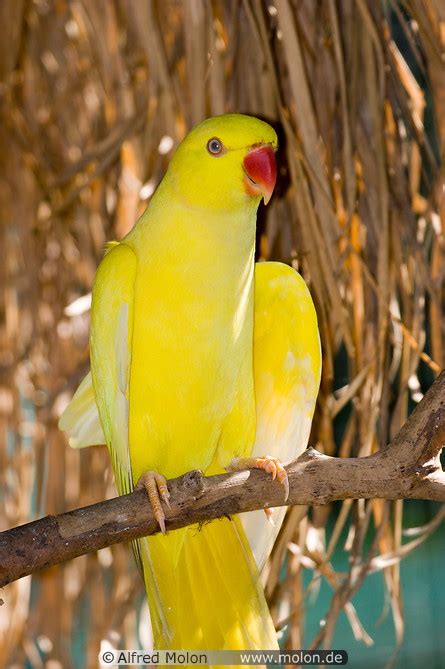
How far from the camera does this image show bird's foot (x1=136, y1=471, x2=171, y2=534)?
88 centimetres

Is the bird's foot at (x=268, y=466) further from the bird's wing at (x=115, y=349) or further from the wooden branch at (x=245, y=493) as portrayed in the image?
the bird's wing at (x=115, y=349)

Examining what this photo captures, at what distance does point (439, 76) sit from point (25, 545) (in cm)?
85

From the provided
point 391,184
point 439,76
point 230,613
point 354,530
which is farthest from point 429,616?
point 439,76

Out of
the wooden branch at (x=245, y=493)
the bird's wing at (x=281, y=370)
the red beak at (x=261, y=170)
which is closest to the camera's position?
the wooden branch at (x=245, y=493)

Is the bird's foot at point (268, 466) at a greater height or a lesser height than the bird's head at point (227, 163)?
lesser

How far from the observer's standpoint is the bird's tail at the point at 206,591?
3.41 ft

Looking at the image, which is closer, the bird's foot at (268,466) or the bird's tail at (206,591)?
the bird's foot at (268,466)

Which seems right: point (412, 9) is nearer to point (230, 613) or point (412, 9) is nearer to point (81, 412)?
point (81, 412)

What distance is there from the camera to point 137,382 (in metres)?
1.08

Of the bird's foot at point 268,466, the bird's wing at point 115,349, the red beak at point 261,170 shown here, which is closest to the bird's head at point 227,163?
the red beak at point 261,170

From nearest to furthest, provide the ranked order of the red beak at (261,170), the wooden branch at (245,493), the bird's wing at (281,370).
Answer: the wooden branch at (245,493) → the red beak at (261,170) → the bird's wing at (281,370)

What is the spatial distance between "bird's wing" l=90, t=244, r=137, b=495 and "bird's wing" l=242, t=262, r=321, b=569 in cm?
20

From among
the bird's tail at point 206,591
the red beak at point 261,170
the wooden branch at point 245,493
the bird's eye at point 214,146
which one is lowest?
the bird's tail at point 206,591

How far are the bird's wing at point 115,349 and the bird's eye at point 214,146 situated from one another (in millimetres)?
171
